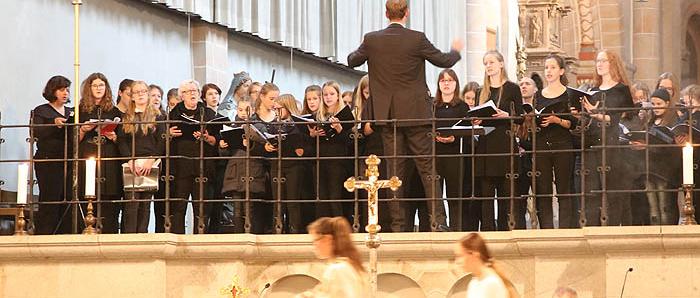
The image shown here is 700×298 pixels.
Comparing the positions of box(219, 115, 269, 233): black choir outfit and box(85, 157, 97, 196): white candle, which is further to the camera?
box(219, 115, 269, 233): black choir outfit

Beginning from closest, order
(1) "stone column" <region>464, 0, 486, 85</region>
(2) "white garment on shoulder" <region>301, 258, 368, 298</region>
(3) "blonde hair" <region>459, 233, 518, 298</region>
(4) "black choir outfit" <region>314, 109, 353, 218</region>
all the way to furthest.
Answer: (2) "white garment on shoulder" <region>301, 258, 368, 298</region>
(3) "blonde hair" <region>459, 233, 518, 298</region>
(4) "black choir outfit" <region>314, 109, 353, 218</region>
(1) "stone column" <region>464, 0, 486, 85</region>

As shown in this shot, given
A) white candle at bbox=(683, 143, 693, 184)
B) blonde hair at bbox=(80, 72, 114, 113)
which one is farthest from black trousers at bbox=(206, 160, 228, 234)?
white candle at bbox=(683, 143, 693, 184)

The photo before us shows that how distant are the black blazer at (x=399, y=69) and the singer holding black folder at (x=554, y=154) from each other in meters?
0.78

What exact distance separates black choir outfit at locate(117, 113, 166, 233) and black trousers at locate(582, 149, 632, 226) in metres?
3.27

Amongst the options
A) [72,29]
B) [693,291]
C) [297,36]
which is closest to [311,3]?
[297,36]

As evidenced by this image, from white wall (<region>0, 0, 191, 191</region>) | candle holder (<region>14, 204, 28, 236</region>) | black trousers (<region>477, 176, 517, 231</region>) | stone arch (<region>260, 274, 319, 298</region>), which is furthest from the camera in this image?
white wall (<region>0, 0, 191, 191</region>)

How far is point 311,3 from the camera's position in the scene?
20938 mm

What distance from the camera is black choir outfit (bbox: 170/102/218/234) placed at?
42.2 feet

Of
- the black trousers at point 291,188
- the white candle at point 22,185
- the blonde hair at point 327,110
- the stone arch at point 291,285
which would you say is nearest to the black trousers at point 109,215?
the white candle at point 22,185

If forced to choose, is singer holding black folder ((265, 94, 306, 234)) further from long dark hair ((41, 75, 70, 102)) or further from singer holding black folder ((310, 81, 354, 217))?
long dark hair ((41, 75, 70, 102))

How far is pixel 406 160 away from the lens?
1262 cm

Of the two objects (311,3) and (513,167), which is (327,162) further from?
(311,3)

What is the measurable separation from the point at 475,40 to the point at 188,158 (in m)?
10.8

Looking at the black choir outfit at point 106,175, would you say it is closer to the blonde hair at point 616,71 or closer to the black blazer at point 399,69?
the black blazer at point 399,69
